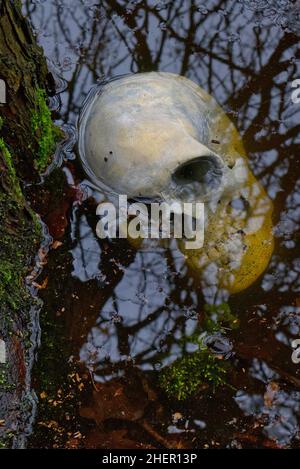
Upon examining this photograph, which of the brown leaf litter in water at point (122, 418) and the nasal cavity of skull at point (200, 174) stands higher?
the nasal cavity of skull at point (200, 174)

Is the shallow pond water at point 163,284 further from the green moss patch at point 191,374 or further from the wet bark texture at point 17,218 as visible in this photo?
the wet bark texture at point 17,218

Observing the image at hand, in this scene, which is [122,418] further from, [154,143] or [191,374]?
[154,143]

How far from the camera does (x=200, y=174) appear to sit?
2633 mm

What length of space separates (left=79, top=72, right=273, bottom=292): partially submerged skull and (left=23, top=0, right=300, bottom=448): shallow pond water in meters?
0.10

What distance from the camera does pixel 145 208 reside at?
9.15ft

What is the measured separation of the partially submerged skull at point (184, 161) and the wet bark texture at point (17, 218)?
0.36m

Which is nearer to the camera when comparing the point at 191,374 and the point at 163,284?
the point at 191,374

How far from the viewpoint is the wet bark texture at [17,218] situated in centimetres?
228

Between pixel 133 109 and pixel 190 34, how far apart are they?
3.26 feet

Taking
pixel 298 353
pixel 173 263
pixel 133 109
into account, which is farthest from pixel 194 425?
pixel 133 109

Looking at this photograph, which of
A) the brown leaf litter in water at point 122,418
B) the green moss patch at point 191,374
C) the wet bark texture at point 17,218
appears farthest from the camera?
the green moss patch at point 191,374

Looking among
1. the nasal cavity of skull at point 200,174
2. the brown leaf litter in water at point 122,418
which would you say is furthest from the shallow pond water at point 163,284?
the nasal cavity of skull at point 200,174

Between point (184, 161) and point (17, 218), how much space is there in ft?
2.83

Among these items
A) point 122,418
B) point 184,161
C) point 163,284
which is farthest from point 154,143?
point 122,418
